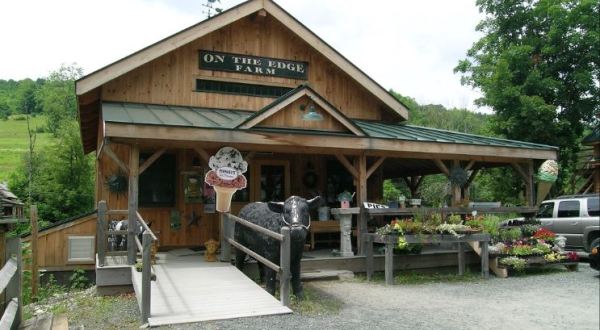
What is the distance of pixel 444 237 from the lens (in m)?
9.65

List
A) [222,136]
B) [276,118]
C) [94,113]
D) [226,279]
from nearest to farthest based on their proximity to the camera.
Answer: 1. [226,279]
2. [222,136]
3. [276,118]
4. [94,113]

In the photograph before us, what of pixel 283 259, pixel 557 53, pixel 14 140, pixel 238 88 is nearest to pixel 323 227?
pixel 238 88

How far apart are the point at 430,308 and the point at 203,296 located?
10.6 feet

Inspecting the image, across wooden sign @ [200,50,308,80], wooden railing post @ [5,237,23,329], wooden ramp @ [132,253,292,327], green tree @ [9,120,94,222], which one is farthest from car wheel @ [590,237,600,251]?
green tree @ [9,120,94,222]

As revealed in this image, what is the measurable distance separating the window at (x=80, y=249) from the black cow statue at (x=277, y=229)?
4.61 meters

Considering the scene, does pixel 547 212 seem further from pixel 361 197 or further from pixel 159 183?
pixel 159 183

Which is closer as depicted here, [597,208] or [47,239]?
[597,208]

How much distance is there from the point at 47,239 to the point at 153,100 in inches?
160

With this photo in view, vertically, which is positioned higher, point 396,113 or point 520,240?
point 396,113

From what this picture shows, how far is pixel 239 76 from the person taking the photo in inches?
506

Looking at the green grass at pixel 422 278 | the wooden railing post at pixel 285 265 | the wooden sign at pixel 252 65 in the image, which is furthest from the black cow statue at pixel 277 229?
the wooden sign at pixel 252 65

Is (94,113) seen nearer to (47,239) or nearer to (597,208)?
(47,239)

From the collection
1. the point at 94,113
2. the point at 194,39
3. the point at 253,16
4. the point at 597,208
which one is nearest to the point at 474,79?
the point at 253,16

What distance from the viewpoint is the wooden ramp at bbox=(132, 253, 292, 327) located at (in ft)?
20.6
